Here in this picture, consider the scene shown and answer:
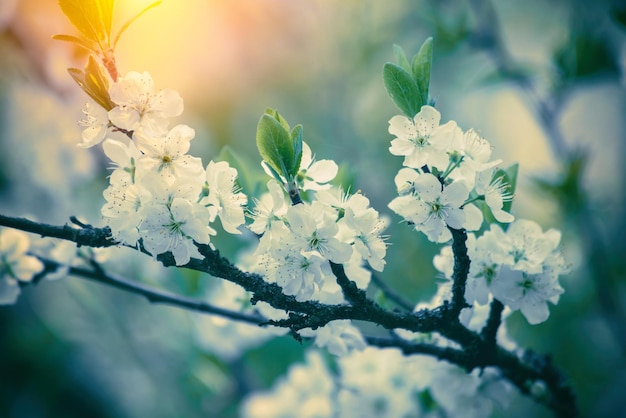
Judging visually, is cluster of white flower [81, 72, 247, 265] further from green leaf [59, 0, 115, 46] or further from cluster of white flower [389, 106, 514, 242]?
cluster of white flower [389, 106, 514, 242]

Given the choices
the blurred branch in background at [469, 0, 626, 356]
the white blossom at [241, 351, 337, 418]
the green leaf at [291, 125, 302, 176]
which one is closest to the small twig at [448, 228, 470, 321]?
the green leaf at [291, 125, 302, 176]

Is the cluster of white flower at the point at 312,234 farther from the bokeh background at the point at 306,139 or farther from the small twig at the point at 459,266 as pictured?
the bokeh background at the point at 306,139

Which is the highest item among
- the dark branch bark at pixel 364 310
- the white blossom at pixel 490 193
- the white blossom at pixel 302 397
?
the white blossom at pixel 490 193

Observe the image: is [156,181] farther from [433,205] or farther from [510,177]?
[510,177]

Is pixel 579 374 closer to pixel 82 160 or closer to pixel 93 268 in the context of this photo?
pixel 93 268

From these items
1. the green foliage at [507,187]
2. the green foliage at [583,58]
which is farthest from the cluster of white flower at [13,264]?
the green foliage at [583,58]

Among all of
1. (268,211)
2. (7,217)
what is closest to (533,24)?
(268,211)
